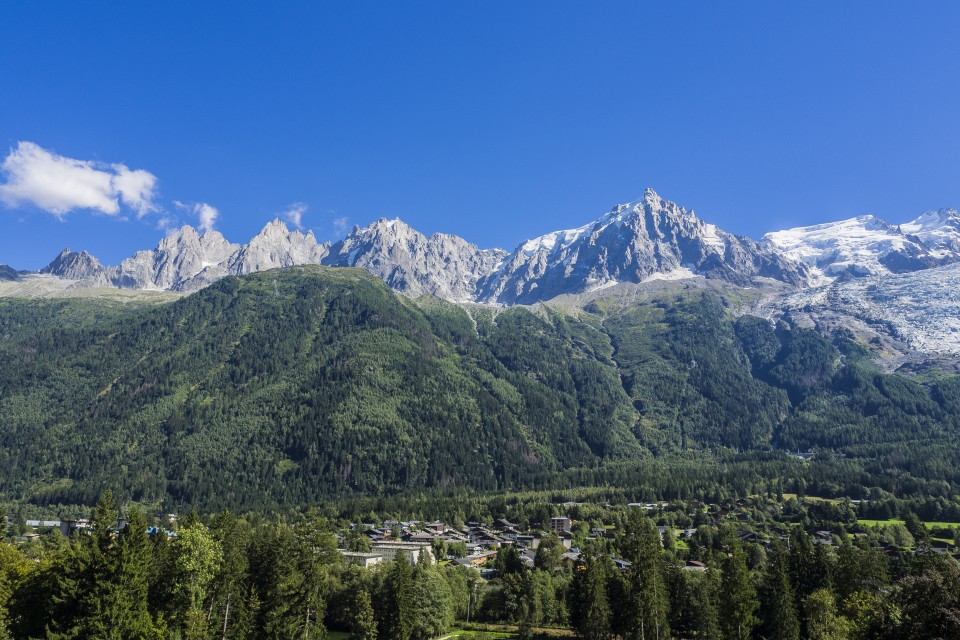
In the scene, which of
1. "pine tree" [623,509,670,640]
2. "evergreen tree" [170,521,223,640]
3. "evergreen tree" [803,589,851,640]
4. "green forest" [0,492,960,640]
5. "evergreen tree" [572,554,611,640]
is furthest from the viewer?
"evergreen tree" [572,554,611,640]

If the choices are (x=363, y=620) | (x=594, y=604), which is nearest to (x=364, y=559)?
(x=363, y=620)

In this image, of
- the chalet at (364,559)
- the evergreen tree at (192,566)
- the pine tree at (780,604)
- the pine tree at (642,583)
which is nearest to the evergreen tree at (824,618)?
the pine tree at (780,604)

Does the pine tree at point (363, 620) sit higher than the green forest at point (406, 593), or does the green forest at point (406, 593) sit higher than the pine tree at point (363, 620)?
the green forest at point (406, 593)

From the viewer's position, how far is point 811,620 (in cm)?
8694

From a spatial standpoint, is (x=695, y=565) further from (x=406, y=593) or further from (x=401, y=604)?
(x=401, y=604)

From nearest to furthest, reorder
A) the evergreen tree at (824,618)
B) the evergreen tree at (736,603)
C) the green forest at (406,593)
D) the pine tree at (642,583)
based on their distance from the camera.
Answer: the green forest at (406,593) → the evergreen tree at (824,618) → the pine tree at (642,583) → the evergreen tree at (736,603)

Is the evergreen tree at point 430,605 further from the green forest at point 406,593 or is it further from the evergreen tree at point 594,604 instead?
the evergreen tree at point 594,604

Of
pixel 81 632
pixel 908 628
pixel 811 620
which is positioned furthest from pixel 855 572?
pixel 81 632

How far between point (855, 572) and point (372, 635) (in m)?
75.7

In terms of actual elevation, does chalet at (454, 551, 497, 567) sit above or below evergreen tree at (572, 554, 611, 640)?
below

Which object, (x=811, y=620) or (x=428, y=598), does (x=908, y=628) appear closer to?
(x=811, y=620)

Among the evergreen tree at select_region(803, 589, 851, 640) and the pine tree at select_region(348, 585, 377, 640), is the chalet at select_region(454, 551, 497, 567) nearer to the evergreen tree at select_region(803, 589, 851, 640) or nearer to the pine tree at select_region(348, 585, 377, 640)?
the pine tree at select_region(348, 585, 377, 640)

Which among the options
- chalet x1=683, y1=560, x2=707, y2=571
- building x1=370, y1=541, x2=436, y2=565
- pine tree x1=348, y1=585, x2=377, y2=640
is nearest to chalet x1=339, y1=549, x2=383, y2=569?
building x1=370, y1=541, x2=436, y2=565

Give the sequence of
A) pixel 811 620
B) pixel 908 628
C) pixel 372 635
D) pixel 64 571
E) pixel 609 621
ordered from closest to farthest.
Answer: pixel 908 628
pixel 64 571
pixel 811 620
pixel 609 621
pixel 372 635
